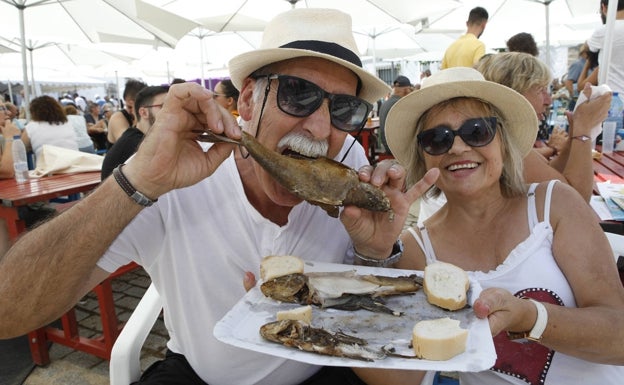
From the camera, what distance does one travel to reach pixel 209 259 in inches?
74.7

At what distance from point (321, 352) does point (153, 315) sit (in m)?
1.50

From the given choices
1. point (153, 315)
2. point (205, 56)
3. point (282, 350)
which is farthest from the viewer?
point (205, 56)

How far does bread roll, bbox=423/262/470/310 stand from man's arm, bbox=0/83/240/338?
915mm

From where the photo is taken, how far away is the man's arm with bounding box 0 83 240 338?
1564mm

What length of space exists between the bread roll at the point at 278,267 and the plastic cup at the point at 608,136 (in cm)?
431

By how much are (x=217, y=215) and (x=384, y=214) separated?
2.39ft

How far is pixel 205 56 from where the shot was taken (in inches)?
682

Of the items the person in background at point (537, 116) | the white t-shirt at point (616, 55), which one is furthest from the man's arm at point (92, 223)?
the white t-shirt at point (616, 55)

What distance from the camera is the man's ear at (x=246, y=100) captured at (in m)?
2.14

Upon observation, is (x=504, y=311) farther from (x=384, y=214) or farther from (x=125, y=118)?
(x=125, y=118)

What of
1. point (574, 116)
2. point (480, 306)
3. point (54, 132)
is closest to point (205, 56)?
point (54, 132)

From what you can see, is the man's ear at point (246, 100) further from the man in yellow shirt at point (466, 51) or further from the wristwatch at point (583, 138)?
the man in yellow shirt at point (466, 51)

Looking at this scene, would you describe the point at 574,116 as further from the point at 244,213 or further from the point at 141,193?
the point at 141,193

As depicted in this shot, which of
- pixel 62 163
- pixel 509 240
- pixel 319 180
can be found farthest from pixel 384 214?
pixel 62 163
